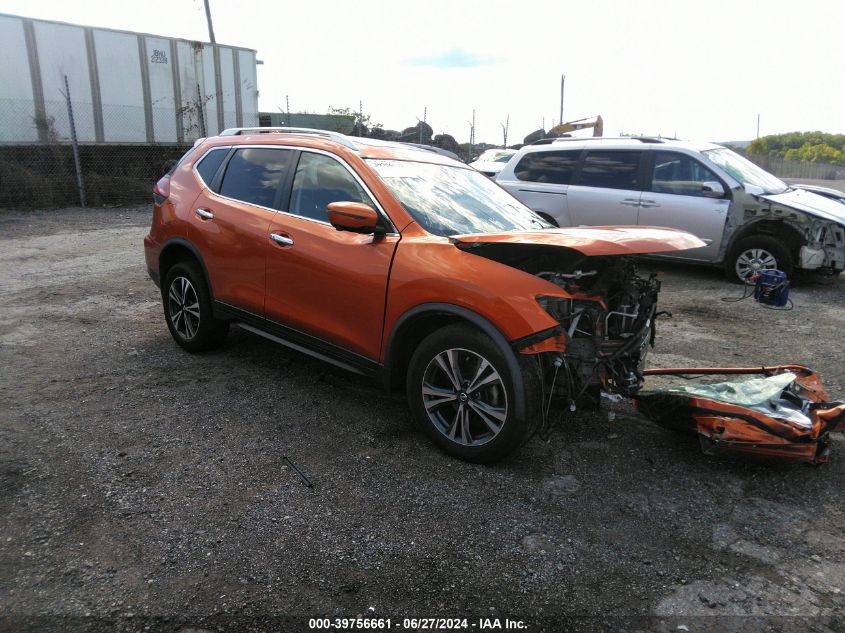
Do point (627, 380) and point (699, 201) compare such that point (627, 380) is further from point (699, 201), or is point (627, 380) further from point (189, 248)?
point (699, 201)

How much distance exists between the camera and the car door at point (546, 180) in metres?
9.00

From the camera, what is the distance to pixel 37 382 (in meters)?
4.53

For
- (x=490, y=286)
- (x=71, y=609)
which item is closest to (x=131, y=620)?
(x=71, y=609)

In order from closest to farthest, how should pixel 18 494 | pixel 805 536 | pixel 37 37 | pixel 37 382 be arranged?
pixel 805 536 → pixel 18 494 → pixel 37 382 → pixel 37 37

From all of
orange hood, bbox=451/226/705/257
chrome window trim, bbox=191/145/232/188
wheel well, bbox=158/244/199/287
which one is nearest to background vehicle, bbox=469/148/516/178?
chrome window trim, bbox=191/145/232/188

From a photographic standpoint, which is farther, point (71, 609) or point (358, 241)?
point (358, 241)

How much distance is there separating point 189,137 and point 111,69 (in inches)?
→ 105

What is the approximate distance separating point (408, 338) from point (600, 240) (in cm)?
121

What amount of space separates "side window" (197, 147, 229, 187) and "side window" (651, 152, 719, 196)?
577cm

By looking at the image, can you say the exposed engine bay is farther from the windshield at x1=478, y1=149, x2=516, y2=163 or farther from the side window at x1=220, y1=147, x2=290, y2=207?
the windshield at x1=478, y1=149, x2=516, y2=163

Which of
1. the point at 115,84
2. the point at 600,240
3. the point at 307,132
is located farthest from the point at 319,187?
the point at 115,84

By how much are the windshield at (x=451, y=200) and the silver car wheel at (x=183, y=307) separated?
2.00m

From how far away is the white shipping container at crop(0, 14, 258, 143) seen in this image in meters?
13.7

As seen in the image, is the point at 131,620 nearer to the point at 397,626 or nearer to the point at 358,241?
the point at 397,626
